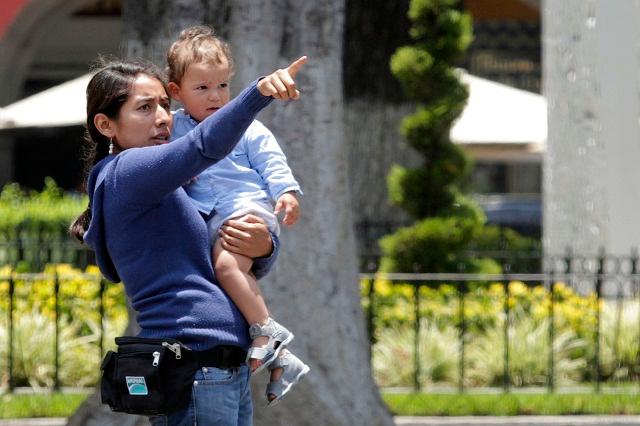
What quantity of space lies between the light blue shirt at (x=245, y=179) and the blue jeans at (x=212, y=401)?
0.40 meters

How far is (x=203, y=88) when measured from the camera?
11.9ft

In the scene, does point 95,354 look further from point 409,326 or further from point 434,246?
point 434,246

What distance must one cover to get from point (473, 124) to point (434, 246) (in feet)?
11.4

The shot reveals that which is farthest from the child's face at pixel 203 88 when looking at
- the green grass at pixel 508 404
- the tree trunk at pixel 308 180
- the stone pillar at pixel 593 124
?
the stone pillar at pixel 593 124

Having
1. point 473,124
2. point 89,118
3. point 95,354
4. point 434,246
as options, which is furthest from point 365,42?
point 89,118

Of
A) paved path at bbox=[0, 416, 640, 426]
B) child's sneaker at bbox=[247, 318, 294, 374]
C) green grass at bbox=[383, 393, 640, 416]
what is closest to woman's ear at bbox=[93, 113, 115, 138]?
child's sneaker at bbox=[247, 318, 294, 374]

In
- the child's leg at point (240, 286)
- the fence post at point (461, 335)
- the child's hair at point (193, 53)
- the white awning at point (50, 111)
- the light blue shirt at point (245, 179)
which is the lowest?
the fence post at point (461, 335)

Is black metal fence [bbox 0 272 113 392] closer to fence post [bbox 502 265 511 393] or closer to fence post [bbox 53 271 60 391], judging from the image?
fence post [bbox 53 271 60 391]

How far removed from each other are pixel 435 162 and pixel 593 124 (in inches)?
59.8

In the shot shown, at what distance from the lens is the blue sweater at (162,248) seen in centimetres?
340

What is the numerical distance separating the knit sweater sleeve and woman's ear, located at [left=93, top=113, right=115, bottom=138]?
16 centimetres

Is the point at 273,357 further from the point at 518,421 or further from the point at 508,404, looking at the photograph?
the point at 508,404

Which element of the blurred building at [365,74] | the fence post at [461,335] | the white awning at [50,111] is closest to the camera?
the fence post at [461,335]

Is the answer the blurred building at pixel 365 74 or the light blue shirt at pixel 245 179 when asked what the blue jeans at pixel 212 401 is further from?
the blurred building at pixel 365 74
